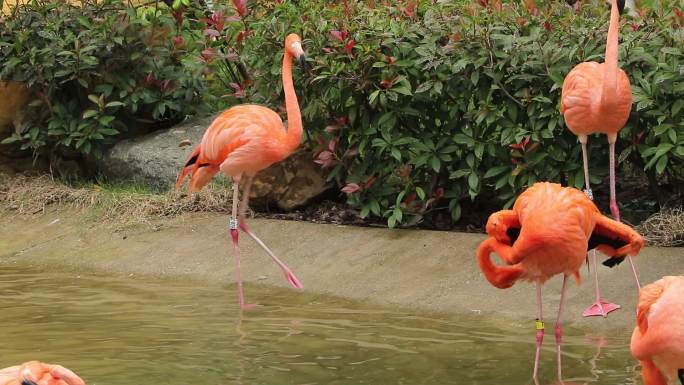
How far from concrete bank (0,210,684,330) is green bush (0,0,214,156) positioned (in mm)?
1014

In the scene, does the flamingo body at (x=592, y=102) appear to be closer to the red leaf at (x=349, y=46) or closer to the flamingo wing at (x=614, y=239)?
the flamingo wing at (x=614, y=239)

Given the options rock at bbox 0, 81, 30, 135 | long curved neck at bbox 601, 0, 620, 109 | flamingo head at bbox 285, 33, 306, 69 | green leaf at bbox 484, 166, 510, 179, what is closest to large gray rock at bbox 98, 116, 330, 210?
rock at bbox 0, 81, 30, 135

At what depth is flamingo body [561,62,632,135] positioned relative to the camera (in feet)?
21.1

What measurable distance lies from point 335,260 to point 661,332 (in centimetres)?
333

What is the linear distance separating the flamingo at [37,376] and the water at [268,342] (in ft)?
5.55

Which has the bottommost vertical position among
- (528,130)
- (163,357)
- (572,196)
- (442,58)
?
(163,357)

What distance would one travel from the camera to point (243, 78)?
9.09 m

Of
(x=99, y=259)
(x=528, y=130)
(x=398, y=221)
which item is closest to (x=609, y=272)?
(x=528, y=130)

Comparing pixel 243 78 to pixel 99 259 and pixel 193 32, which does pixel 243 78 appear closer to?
pixel 193 32

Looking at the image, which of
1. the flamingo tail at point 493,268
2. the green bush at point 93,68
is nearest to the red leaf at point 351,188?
the green bush at point 93,68

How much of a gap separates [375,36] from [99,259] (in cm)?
253

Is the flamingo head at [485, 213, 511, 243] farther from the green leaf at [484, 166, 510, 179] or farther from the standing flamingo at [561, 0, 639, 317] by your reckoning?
the green leaf at [484, 166, 510, 179]

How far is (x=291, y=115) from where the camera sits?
23.8ft

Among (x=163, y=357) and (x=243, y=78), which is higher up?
(x=243, y=78)
